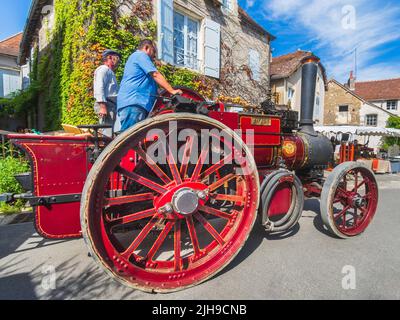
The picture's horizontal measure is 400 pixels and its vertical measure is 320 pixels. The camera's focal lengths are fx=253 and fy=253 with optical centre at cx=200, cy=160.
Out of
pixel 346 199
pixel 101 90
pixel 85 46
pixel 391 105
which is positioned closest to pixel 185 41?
pixel 85 46

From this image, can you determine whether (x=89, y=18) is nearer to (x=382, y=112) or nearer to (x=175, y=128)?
(x=175, y=128)

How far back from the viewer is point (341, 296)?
1998 mm

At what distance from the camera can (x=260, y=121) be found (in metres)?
2.84

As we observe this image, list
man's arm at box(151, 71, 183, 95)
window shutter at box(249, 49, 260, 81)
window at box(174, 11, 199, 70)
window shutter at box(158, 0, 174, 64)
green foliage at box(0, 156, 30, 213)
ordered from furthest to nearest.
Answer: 1. window shutter at box(249, 49, 260, 81)
2. window at box(174, 11, 199, 70)
3. window shutter at box(158, 0, 174, 64)
4. green foliage at box(0, 156, 30, 213)
5. man's arm at box(151, 71, 183, 95)

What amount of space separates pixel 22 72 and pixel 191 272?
1664cm

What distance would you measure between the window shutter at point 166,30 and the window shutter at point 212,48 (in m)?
1.24

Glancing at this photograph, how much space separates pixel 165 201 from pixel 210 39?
7.07 meters

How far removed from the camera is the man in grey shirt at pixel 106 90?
9.43 feet

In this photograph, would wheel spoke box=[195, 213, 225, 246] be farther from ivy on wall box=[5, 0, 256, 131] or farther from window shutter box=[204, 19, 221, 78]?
window shutter box=[204, 19, 221, 78]

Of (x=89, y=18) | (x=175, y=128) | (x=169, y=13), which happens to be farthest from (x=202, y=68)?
(x=175, y=128)

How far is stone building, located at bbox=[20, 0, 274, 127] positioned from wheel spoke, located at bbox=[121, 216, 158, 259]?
5.59 m

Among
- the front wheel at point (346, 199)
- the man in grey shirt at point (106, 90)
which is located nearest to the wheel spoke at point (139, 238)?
the man in grey shirt at point (106, 90)

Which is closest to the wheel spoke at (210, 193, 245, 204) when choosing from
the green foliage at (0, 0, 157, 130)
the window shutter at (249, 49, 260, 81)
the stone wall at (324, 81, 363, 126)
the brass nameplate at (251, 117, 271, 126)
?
the brass nameplate at (251, 117, 271, 126)

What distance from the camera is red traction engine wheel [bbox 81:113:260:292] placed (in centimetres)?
174
